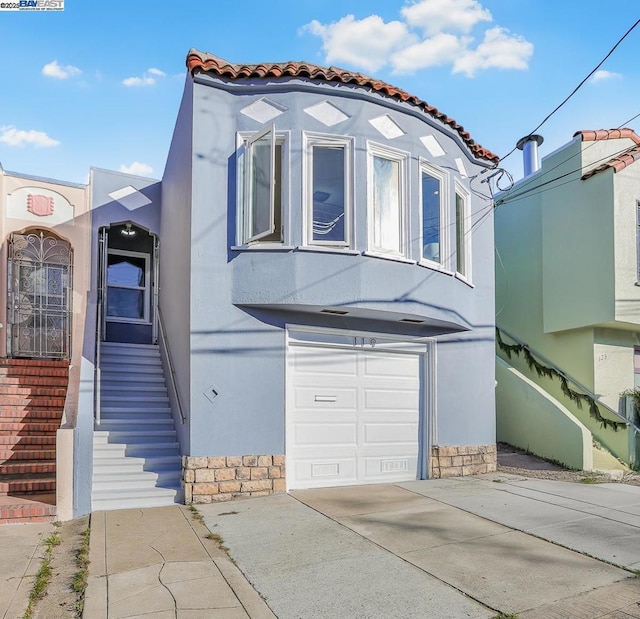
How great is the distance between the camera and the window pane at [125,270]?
1229 centimetres

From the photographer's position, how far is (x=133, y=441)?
25.9 ft

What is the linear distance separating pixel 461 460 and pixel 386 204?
429cm

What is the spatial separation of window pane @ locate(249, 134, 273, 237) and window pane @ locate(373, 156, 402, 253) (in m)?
1.61

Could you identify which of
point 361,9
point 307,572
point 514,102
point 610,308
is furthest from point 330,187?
point 610,308

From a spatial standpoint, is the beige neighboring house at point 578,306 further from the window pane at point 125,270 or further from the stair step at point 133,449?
the window pane at point 125,270

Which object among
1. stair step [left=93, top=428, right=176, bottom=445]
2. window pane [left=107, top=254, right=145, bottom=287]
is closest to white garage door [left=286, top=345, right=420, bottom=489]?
stair step [left=93, top=428, right=176, bottom=445]

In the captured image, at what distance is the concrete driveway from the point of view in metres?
4.07

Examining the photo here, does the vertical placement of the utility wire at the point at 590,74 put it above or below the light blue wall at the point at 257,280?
above

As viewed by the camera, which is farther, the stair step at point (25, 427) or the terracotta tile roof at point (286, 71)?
the stair step at point (25, 427)

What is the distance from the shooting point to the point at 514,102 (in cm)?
949

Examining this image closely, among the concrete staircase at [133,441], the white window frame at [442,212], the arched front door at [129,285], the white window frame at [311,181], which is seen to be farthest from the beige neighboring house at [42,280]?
the white window frame at [442,212]

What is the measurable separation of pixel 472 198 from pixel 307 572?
7256 mm

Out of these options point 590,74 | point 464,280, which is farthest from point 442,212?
point 590,74

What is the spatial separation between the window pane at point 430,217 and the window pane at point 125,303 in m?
6.48
